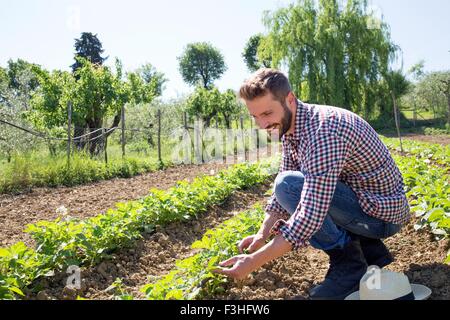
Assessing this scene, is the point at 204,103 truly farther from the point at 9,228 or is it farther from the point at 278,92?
the point at 278,92

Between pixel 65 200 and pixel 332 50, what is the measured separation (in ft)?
60.0

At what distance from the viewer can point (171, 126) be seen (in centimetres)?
2534

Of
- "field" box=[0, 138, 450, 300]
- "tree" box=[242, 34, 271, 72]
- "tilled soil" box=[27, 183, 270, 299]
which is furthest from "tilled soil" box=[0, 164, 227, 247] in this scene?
"tree" box=[242, 34, 271, 72]

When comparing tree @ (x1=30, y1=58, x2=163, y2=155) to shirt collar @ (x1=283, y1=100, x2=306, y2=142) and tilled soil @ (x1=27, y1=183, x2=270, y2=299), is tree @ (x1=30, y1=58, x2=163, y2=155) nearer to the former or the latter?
tilled soil @ (x1=27, y1=183, x2=270, y2=299)

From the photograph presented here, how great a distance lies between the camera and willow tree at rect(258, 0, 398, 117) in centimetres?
2264

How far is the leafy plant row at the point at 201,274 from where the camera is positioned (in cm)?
247

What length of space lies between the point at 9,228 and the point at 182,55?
196 ft

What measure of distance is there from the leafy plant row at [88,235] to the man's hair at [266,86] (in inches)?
71.1

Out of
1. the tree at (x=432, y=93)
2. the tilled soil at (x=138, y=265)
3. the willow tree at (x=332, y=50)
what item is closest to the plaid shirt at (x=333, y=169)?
the tilled soil at (x=138, y=265)

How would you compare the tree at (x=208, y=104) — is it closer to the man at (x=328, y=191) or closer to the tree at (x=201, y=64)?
the man at (x=328, y=191)

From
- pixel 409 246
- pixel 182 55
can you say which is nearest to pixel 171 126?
pixel 409 246

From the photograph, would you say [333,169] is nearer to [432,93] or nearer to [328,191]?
[328,191]

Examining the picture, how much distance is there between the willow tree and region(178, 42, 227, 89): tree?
39.0 metres
